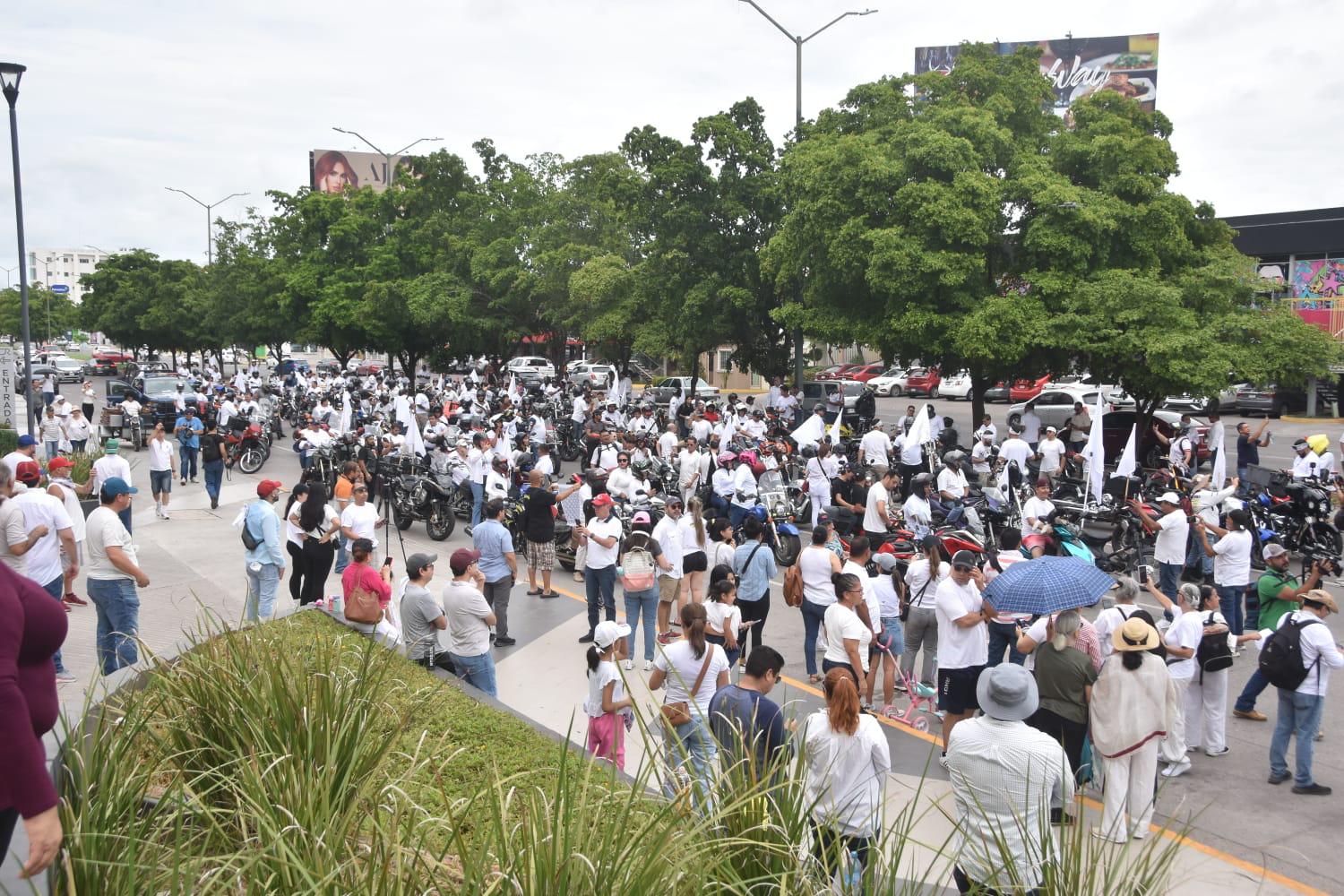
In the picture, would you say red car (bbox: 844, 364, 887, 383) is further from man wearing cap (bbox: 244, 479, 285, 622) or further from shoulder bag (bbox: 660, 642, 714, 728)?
shoulder bag (bbox: 660, 642, 714, 728)

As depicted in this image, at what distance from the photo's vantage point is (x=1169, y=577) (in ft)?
39.2

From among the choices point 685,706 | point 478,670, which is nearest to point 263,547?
point 478,670

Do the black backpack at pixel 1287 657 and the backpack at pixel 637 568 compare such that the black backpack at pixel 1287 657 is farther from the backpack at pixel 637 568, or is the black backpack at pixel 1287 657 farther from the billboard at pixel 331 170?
the billboard at pixel 331 170

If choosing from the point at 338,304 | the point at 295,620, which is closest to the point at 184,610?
the point at 295,620

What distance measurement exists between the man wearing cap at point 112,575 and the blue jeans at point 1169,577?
34.0 feet

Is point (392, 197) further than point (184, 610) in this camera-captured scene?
Yes

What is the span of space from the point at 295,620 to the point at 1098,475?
425 inches

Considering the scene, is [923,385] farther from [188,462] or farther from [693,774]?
[693,774]

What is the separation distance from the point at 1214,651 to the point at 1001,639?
62.5 inches

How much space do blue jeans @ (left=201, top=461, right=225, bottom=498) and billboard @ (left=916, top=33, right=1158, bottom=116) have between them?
66373 millimetres

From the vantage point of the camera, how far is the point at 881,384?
47.0 meters

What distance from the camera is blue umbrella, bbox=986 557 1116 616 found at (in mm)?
7375

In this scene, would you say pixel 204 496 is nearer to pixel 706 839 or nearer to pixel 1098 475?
pixel 1098 475

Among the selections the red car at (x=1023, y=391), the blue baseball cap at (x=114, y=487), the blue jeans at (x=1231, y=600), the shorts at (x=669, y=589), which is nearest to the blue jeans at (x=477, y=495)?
the shorts at (x=669, y=589)
